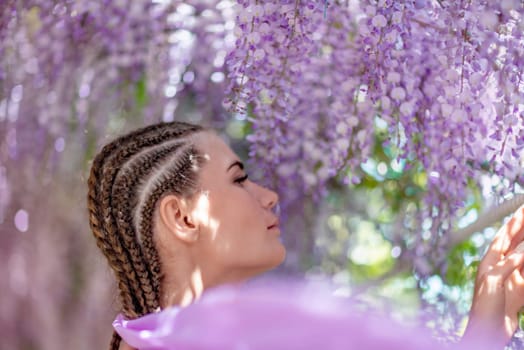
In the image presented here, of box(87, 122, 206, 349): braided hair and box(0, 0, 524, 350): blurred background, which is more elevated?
box(87, 122, 206, 349): braided hair

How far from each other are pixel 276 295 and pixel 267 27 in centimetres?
118

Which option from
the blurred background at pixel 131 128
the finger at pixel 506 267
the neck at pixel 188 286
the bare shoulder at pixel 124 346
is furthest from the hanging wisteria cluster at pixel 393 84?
the bare shoulder at pixel 124 346

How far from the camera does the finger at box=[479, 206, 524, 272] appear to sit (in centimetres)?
186

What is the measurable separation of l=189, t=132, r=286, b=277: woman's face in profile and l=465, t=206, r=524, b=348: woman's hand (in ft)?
1.61

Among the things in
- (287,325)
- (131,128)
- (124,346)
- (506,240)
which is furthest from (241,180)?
(131,128)

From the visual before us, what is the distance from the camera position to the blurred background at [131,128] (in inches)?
128

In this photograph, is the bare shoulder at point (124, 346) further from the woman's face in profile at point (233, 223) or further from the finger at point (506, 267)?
the finger at point (506, 267)

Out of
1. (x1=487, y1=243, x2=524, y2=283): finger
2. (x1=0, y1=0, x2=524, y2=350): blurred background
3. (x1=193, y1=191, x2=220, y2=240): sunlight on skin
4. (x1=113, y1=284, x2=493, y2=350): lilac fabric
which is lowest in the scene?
(x1=0, y1=0, x2=524, y2=350): blurred background

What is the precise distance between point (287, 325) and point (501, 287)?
28.4 inches

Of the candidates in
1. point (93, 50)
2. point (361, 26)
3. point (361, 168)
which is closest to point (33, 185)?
point (93, 50)

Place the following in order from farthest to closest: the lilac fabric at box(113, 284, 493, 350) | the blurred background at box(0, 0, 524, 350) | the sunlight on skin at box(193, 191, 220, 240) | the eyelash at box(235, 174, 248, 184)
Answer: the blurred background at box(0, 0, 524, 350), the eyelash at box(235, 174, 248, 184), the sunlight on skin at box(193, 191, 220, 240), the lilac fabric at box(113, 284, 493, 350)

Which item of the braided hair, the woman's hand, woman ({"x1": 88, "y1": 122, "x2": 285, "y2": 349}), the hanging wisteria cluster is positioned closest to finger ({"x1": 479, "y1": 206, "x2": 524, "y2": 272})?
the woman's hand

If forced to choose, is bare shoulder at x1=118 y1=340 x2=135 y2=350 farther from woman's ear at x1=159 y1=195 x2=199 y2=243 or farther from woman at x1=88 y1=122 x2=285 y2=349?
woman's ear at x1=159 y1=195 x2=199 y2=243

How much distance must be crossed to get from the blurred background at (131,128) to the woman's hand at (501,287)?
1.01 meters
